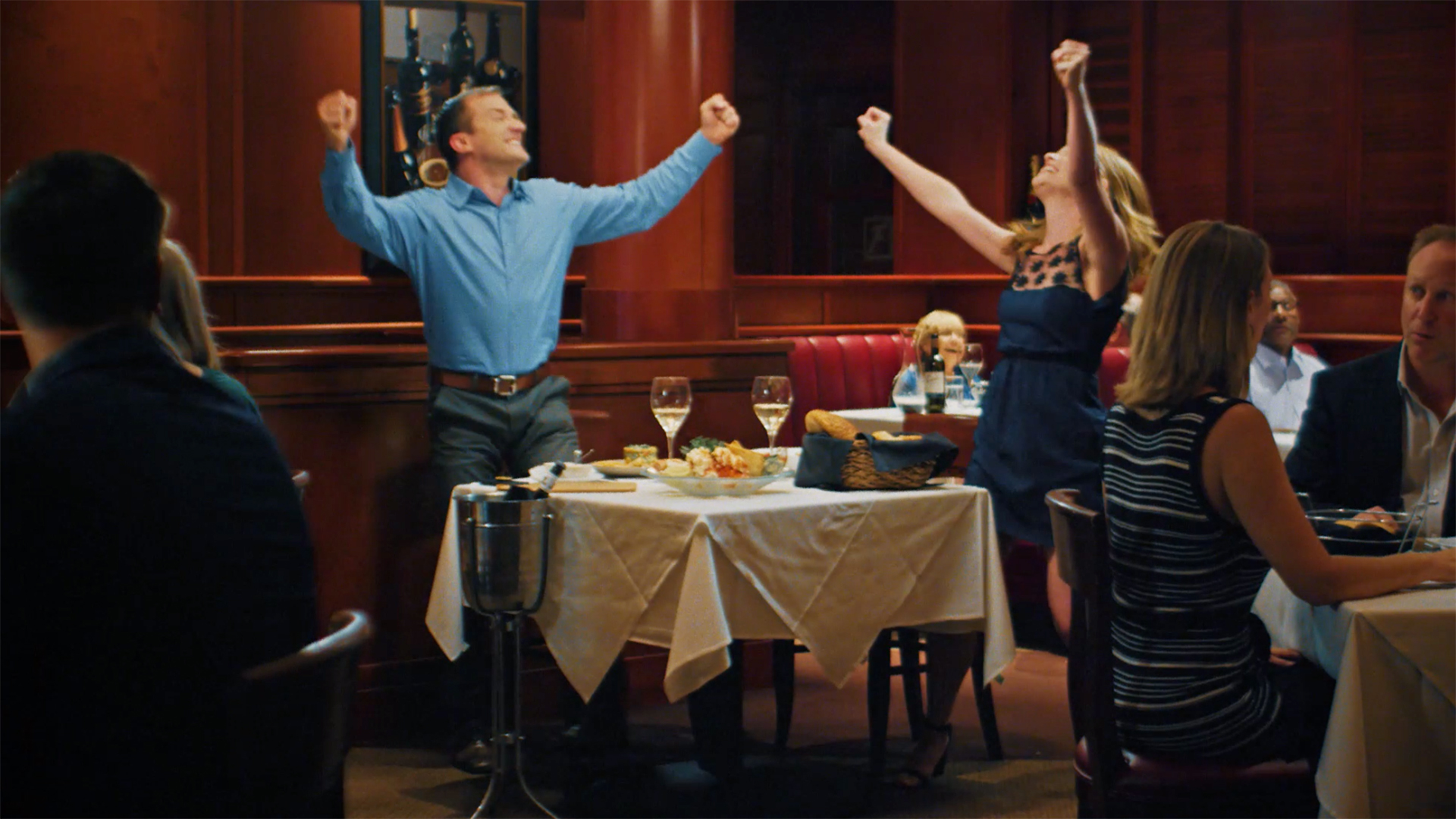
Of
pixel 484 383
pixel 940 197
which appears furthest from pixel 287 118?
pixel 940 197

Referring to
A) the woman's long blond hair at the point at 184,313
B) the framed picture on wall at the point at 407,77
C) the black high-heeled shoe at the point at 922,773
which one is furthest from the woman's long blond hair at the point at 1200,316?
the framed picture on wall at the point at 407,77

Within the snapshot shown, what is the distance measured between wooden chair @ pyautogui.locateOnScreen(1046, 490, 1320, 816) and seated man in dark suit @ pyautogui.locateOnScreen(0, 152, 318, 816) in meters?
1.20

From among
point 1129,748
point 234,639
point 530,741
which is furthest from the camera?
point 530,741

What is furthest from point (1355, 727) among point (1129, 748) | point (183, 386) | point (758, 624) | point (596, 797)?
point (596, 797)

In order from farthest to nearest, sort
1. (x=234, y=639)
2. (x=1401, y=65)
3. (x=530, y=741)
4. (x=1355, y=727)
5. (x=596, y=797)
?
1. (x=1401, y=65)
2. (x=530, y=741)
3. (x=596, y=797)
4. (x=1355, y=727)
5. (x=234, y=639)

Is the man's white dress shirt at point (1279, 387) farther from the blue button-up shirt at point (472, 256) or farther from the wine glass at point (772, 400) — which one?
the blue button-up shirt at point (472, 256)

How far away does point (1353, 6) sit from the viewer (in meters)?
8.38

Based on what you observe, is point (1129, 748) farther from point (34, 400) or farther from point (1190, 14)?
point (1190, 14)

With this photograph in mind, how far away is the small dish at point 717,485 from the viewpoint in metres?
3.04

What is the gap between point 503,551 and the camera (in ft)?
9.58

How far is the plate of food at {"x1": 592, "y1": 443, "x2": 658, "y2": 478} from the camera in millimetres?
3285

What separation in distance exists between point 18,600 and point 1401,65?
8532mm

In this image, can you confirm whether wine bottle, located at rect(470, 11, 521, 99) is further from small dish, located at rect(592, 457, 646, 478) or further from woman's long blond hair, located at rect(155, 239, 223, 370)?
woman's long blond hair, located at rect(155, 239, 223, 370)

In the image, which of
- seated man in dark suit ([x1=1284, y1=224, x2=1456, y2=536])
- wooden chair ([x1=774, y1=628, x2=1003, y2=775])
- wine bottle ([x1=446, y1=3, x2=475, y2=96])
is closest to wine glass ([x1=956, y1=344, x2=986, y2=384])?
wooden chair ([x1=774, y1=628, x2=1003, y2=775])
